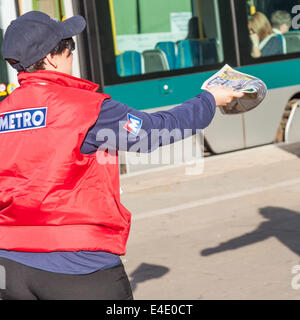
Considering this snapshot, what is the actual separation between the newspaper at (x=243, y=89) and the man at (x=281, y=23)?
28.8 feet

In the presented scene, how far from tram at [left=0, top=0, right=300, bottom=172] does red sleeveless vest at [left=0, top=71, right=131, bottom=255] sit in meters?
7.02

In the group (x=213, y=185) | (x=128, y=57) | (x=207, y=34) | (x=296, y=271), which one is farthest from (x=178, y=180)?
(x=296, y=271)

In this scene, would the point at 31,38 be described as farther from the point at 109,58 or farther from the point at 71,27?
the point at 109,58

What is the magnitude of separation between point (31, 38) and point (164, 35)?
811 cm

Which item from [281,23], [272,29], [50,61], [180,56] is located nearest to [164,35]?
[180,56]

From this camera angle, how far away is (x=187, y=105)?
8.71 feet

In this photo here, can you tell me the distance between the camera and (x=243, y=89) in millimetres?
2730

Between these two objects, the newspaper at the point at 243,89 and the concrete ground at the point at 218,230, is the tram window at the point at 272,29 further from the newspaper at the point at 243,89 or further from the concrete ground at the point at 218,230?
the newspaper at the point at 243,89

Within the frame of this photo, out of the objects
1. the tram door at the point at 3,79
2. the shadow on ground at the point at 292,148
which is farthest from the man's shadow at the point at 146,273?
the shadow on ground at the point at 292,148

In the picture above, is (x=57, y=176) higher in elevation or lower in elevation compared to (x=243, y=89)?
lower

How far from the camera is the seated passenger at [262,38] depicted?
11008 mm

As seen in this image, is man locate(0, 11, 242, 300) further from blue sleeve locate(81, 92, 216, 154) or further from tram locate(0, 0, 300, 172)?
tram locate(0, 0, 300, 172)
